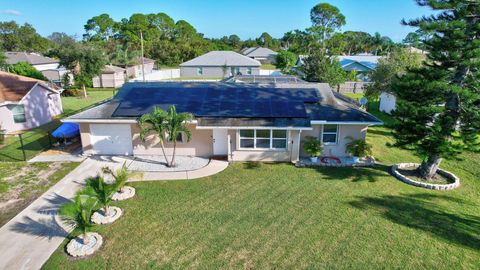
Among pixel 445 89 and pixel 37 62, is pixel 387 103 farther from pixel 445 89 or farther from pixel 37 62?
pixel 37 62

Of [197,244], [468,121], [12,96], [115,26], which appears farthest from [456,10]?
[115,26]

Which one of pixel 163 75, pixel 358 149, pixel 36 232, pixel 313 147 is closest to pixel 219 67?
pixel 163 75

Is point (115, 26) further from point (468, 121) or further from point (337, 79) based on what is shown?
point (468, 121)

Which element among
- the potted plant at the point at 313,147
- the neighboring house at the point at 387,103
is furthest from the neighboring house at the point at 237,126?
the neighboring house at the point at 387,103

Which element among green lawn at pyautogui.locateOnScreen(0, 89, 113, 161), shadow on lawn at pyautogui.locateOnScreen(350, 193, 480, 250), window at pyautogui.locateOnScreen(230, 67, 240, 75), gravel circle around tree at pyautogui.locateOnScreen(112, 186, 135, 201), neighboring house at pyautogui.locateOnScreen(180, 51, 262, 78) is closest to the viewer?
shadow on lawn at pyautogui.locateOnScreen(350, 193, 480, 250)

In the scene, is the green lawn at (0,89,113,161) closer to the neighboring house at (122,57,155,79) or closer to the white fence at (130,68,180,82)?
the neighboring house at (122,57,155,79)

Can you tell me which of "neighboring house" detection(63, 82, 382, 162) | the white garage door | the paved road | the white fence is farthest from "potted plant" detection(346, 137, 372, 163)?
the white fence

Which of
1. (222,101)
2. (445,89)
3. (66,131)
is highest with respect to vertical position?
(445,89)
